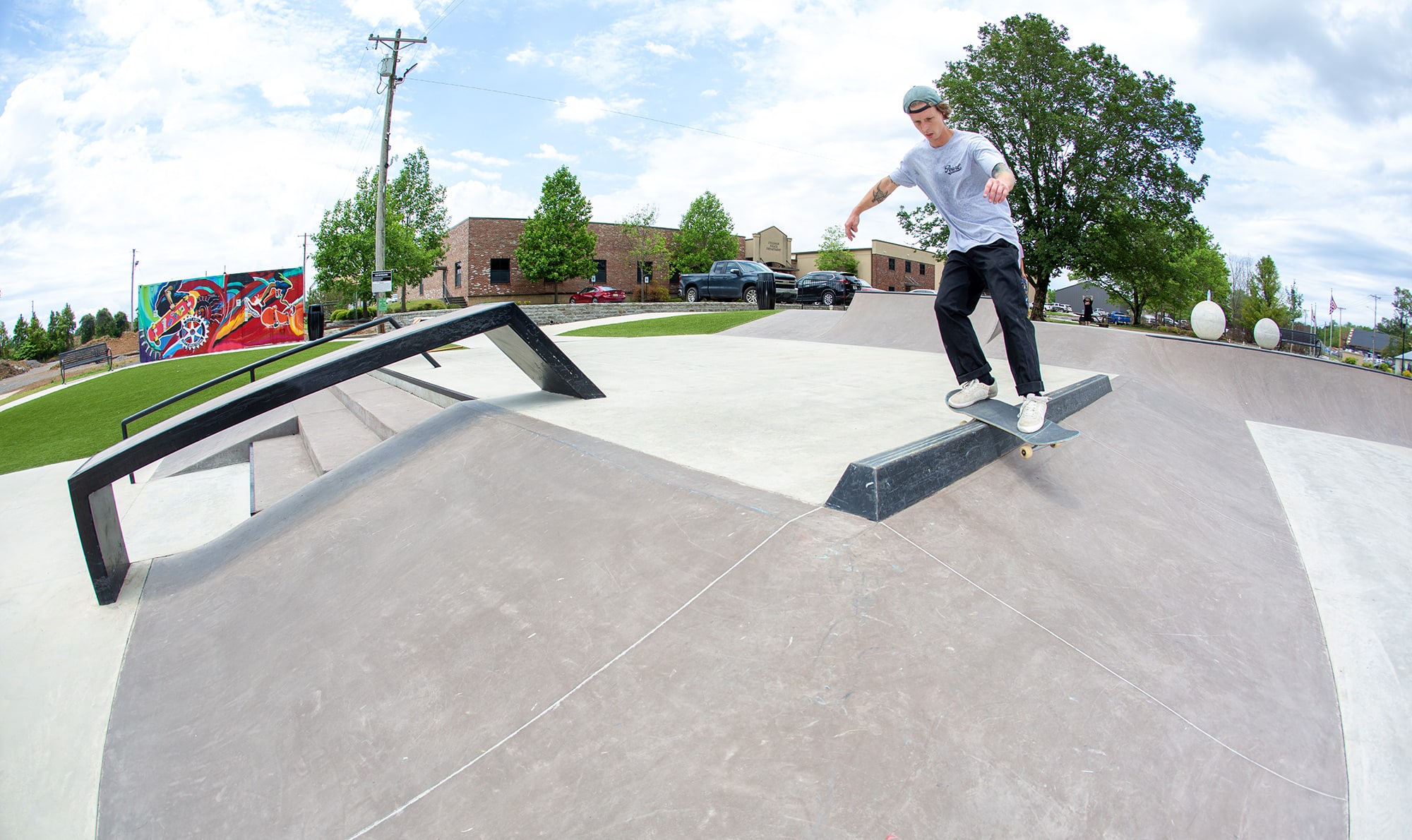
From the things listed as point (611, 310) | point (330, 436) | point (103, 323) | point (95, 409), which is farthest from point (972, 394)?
point (103, 323)

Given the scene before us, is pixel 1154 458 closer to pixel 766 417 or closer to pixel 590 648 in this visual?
pixel 766 417

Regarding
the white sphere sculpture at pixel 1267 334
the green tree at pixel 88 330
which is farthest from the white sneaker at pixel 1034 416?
the green tree at pixel 88 330

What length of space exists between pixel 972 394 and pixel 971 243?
76cm

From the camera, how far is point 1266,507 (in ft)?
13.0

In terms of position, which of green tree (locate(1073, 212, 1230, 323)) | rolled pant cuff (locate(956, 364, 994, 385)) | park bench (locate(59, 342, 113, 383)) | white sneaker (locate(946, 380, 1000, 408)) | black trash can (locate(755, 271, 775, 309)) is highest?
green tree (locate(1073, 212, 1230, 323))

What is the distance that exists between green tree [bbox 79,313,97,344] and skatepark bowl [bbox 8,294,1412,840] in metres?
106

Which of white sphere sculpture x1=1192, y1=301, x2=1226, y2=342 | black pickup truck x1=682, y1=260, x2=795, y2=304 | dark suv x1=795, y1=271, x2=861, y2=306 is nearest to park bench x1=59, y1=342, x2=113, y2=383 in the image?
black pickup truck x1=682, y1=260, x2=795, y2=304

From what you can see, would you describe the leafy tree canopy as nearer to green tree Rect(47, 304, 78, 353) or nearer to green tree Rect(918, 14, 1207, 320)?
green tree Rect(918, 14, 1207, 320)

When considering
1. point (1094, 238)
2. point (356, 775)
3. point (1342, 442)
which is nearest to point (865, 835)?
point (356, 775)

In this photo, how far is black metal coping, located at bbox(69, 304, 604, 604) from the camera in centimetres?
297

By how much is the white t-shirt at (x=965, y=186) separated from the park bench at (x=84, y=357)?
2488 centimetres

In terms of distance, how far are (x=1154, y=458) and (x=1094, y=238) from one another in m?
26.0

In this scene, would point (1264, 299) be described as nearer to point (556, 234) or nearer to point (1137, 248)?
point (1137, 248)

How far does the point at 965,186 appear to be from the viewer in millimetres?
3445
